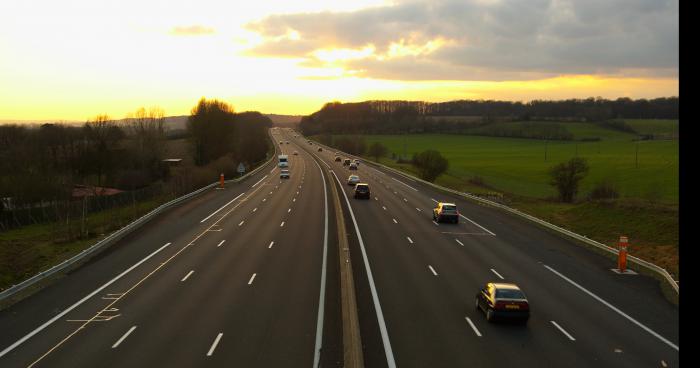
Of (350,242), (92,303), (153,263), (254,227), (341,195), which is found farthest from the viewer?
(341,195)

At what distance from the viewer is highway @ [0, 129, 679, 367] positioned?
16.5 metres

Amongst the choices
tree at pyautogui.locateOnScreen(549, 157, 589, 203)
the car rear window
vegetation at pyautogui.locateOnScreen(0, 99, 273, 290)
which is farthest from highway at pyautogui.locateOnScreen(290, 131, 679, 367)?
tree at pyautogui.locateOnScreen(549, 157, 589, 203)

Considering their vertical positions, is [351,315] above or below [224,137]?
below

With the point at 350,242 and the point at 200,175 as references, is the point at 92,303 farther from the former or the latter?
the point at 200,175

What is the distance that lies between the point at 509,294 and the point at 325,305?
6.48 m

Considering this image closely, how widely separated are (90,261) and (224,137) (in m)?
76.7

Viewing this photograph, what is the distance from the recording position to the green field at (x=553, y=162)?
83.8 m

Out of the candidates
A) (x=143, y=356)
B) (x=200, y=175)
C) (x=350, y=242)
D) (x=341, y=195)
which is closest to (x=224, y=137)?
(x=200, y=175)

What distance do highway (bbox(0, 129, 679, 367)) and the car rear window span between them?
0.97 metres

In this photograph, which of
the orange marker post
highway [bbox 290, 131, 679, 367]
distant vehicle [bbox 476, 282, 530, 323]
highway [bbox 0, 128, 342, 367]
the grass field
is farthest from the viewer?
the grass field

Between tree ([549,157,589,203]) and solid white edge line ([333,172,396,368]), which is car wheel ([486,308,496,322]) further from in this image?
tree ([549,157,589,203])

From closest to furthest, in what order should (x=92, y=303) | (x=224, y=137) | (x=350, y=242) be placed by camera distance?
(x=92, y=303)
(x=350, y=242)
(x=224, y=137)

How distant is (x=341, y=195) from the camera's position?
61156 millimetres

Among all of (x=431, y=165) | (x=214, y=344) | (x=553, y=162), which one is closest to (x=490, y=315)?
(x=214, y=344)
